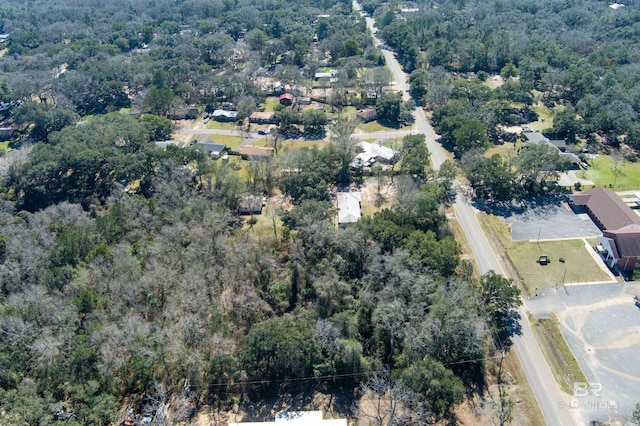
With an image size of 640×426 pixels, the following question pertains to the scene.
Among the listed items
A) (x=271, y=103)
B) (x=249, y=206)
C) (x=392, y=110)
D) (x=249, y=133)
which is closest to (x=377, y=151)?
(x=392, y=110)

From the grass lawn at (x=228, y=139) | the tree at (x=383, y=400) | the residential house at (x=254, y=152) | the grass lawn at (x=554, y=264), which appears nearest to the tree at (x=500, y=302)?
the grass lawn at (x=554, y=264)

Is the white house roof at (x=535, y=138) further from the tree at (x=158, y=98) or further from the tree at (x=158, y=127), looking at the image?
the tree at (x=158, y=98)

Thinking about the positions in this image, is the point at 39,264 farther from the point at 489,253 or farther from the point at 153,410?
the point at 489,253

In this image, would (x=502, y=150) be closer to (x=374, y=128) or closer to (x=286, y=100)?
(x=374, y=128)

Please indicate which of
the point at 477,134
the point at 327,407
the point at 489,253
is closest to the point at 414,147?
the point at 477,134

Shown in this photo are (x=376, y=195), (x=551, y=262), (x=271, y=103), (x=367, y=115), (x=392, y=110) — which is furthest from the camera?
(x=271, y=103)

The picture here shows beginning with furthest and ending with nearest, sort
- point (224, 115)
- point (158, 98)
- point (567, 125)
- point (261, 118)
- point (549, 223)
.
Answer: point (224, 115), point (261, 118), point (158, 98), point (567, 125), point (549, 223)

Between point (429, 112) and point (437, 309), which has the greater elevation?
point (437, 309)
